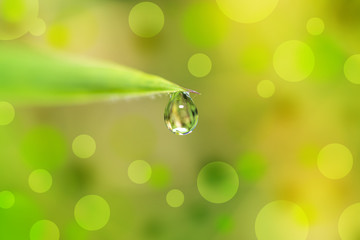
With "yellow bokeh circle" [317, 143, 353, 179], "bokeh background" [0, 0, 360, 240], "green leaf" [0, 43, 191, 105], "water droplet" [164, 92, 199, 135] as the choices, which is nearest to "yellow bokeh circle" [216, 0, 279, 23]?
"bokeh background" [0, 0, 360, 240]

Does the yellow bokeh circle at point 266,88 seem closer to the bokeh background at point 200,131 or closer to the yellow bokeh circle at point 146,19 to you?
the bokeh background at point 200,131

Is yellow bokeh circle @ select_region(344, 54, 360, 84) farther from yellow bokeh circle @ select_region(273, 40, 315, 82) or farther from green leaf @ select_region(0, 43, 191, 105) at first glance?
green leaf @ select_region(0, 43, 191, 105)

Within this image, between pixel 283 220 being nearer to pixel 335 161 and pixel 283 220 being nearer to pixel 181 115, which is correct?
pixel 335 161

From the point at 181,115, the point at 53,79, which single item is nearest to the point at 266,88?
the point at 181,115

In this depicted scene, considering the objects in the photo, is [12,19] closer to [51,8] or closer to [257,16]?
[51,8]

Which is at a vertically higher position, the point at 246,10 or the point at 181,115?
the point at 246,10

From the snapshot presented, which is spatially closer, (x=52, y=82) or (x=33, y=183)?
(x=52, y=82)

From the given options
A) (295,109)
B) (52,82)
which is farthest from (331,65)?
(52,82)
